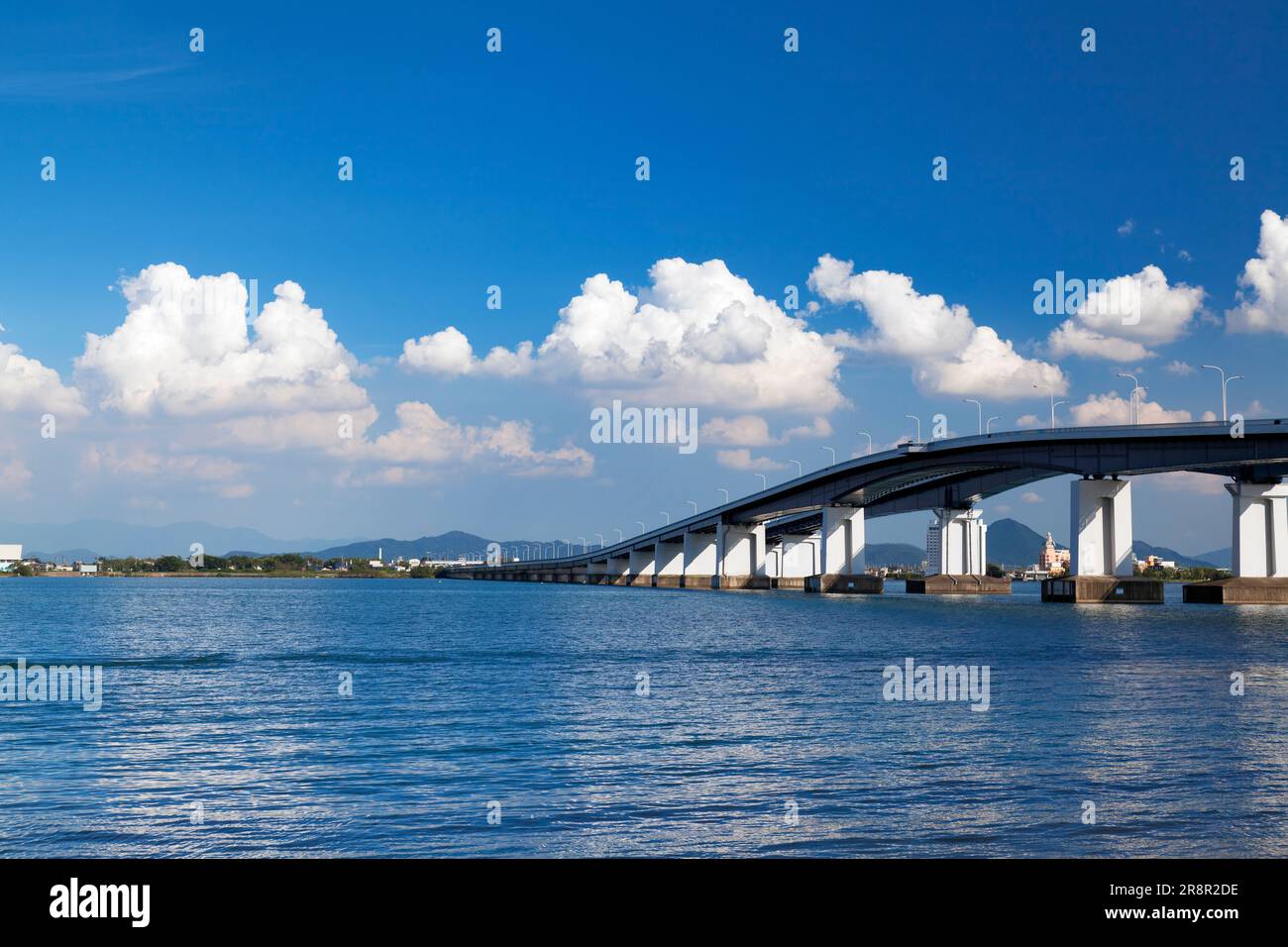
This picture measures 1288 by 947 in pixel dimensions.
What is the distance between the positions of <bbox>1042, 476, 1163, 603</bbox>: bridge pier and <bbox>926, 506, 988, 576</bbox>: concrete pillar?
43275mm

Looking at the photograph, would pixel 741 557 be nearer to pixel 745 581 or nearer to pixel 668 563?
pixel 745 581

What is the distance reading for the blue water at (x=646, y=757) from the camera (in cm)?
1563

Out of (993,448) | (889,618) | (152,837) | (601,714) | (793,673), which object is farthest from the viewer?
(993,448)

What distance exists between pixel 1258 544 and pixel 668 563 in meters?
105

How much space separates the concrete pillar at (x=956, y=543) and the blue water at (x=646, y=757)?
9635 cm

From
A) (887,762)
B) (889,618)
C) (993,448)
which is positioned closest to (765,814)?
(887,762)

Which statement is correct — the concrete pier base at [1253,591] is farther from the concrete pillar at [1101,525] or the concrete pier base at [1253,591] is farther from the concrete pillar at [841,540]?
the concrete pillar at [841,540]

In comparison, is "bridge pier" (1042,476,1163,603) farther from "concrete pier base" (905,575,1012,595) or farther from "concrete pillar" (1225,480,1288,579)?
"concrete pier base" (905,575,1012,595)

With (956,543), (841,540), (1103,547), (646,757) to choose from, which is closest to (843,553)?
(841,540)

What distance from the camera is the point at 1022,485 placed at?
5246 inches

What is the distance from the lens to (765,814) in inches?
665

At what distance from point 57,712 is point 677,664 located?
23.0 metres

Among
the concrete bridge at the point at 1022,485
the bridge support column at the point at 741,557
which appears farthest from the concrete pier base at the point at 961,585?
the bridge support column at the point at 741,557
